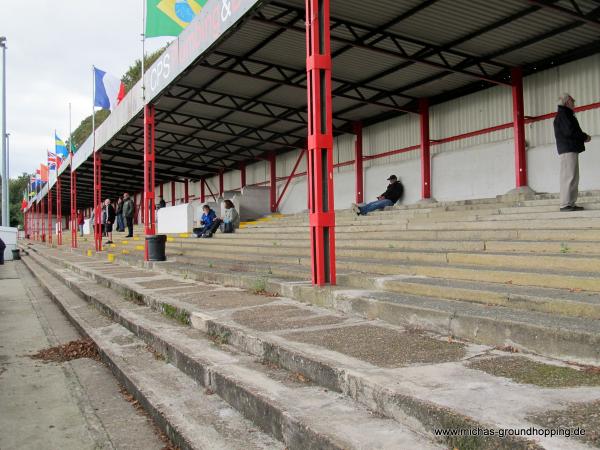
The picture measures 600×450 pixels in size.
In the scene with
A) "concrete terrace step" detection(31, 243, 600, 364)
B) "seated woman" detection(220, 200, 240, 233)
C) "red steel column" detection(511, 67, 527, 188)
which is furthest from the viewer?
"seated woman" detection(220, 200, 240, 233)

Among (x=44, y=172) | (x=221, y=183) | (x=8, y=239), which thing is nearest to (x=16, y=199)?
(x=44, y=172)

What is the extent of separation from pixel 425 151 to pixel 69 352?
36.0ft

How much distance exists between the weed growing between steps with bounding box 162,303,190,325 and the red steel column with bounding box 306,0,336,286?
1.34 metres

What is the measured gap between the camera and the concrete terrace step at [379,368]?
1.92 meters

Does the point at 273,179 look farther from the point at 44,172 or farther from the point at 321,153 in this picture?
the point at 44,172

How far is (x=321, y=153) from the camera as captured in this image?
15.9ft

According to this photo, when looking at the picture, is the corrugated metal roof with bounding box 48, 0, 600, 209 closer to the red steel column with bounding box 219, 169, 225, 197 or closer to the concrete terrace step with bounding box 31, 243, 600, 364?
the concrete terrace step with bounding box 31, 243, 600, 364

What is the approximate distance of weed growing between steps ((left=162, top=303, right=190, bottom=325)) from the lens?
183 inches

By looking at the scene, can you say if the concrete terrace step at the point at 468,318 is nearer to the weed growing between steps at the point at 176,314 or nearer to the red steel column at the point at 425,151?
the weed growing between steps at the point at 176,314

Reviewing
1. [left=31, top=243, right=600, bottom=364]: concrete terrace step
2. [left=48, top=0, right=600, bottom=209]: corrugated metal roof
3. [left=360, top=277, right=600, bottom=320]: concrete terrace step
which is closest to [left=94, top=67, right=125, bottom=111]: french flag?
[left=48, top=0, right=600, bottom=209]: corrugated metal roof

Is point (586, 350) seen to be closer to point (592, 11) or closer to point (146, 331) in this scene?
point (146, 331)

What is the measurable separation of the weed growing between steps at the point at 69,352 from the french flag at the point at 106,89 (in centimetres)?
1202

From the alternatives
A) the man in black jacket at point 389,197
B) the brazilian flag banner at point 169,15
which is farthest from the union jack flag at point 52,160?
the man in black jacket at point 389,197

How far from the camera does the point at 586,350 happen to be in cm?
243
